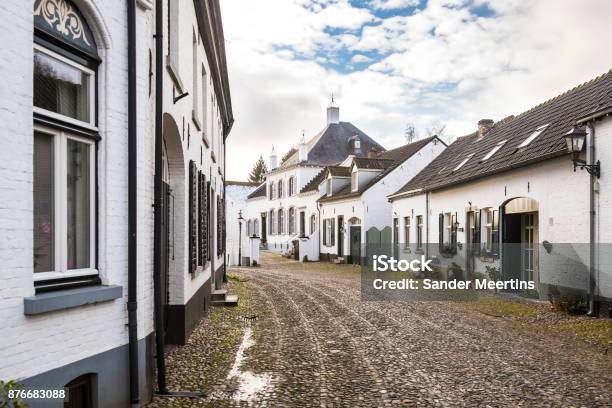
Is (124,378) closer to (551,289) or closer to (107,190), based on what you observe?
(107,190)

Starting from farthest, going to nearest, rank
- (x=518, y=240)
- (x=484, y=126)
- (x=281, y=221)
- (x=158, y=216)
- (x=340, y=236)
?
1. (x=281, y=221)
2. (x=340, y=236)
3. (x=484, y=126)
4. (x=518, y=240)
5. (x=158, y=216)

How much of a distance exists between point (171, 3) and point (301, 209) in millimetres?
30312

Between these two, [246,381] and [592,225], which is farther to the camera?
[592,225]

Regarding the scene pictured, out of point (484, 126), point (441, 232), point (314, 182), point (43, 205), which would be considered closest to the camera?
point (43, 205)

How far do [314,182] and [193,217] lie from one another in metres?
Answer: 29.1

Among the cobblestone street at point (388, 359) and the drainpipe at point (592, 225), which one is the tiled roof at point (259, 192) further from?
the drainpipe at point (592, 225)

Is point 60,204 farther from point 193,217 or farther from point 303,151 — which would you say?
point 303,151

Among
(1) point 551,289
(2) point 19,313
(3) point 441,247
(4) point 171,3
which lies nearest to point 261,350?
(2) point 19,313

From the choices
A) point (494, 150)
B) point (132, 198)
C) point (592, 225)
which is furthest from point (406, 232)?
point (132, 198)

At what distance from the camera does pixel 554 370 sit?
7.04 meters

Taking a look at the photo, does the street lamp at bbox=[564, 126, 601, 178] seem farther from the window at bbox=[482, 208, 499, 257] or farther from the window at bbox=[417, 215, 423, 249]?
the window at bbox=[417, 215, 423, 249]

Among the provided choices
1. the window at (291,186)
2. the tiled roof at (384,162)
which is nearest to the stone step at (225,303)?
the tiled roof at (384,162)

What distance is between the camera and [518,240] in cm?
1573

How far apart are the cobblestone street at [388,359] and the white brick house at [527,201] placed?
69.5 inches
